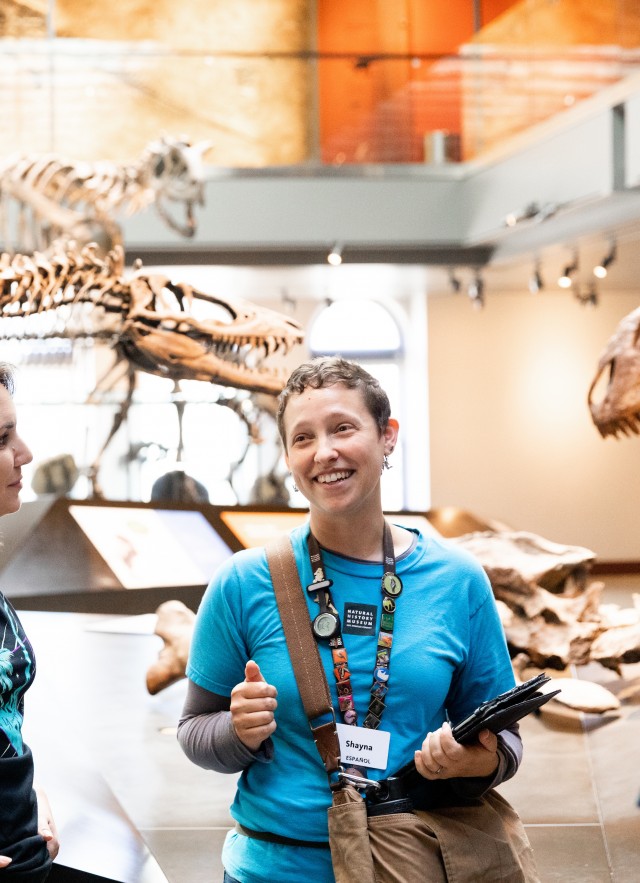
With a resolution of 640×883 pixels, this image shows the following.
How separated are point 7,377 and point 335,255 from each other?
1193 cm

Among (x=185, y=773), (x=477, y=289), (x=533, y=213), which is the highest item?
(x=533, y=213)

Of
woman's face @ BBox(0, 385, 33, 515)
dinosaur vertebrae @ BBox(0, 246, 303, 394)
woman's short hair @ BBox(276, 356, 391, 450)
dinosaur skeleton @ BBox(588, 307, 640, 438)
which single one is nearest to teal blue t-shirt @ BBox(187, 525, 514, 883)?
woman's short hair @ BBox(276, 356, 391, 450)

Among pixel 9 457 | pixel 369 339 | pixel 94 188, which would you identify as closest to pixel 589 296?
pixel 369 339

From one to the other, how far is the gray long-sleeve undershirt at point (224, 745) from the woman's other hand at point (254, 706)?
0.06m

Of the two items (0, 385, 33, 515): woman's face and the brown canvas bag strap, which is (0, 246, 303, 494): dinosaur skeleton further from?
the brown canvas bag strap

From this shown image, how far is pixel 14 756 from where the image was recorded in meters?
2.18

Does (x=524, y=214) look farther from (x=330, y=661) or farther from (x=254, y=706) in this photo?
(x=254, y=706)

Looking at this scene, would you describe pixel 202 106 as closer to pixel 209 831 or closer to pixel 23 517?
pixel 23 517

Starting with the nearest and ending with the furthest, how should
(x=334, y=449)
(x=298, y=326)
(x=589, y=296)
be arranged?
1. (x=334, y=449)
2. (x=298, y=326)
3. (x=589, y=296)


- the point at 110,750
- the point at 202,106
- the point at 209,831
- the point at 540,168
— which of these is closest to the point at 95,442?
the point at 202,106

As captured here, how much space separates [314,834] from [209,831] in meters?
2.71

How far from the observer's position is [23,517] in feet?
30.8

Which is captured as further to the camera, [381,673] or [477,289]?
[477,289]

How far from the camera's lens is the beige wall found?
16969 mm
